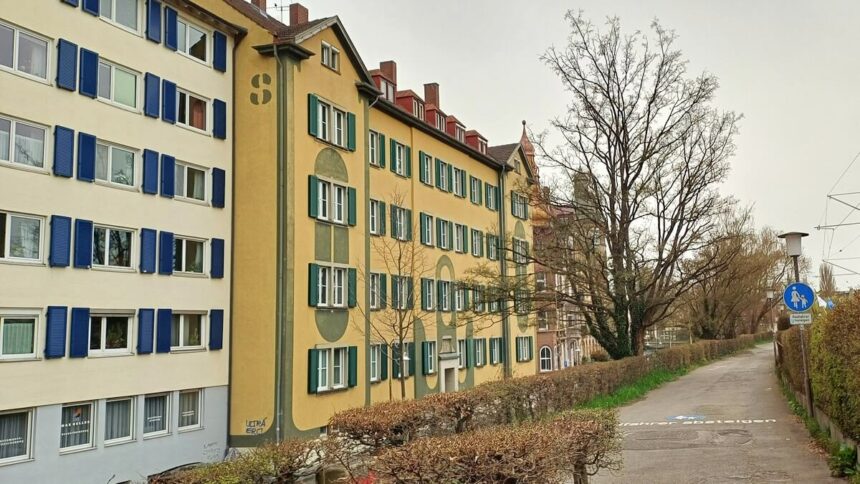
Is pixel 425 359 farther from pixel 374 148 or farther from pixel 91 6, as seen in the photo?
pixel 91 6

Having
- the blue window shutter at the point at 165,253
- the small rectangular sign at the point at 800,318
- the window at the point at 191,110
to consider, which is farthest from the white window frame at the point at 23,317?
the small rectangular sign at the point at 800,318

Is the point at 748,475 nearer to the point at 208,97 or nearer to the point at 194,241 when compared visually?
the point at 194,241

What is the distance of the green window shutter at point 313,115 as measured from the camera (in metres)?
25.8

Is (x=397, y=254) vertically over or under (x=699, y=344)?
over

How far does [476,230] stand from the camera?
41.1 m

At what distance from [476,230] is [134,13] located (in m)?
23.0

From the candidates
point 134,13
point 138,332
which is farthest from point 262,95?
point 138,332

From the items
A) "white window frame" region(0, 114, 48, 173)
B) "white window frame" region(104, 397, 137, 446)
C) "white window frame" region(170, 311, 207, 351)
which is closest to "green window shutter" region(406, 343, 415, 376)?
"white window frame" region(170, 311, 207, 351)

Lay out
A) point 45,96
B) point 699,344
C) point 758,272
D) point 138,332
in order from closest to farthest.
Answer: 1. point 45,96
2. point 138,332
3. point 699,344
4. point 758,272

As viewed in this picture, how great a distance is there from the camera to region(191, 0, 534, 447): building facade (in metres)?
24.1

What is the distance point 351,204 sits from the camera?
27.8m

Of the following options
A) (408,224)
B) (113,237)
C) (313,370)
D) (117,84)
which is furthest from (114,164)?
(408,224)

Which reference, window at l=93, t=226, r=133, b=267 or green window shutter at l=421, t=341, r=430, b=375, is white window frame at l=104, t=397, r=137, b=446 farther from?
green window shutter at l=421, t=341, r=430, b=375

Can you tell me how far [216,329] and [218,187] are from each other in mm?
4616
